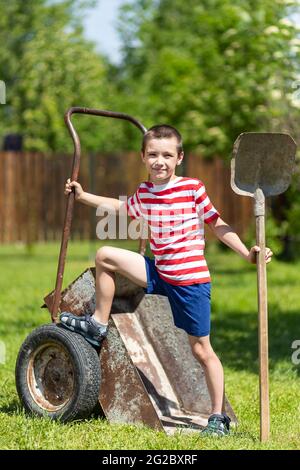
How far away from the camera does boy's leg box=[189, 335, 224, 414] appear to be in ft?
14.6

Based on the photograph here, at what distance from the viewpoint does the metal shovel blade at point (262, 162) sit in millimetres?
4176

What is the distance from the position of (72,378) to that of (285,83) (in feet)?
21.7

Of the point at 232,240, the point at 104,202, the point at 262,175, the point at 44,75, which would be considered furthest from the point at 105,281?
the point at 44,75

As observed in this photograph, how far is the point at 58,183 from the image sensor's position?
17547 mm

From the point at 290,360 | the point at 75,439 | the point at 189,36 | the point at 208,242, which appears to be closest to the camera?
the point at 75,439

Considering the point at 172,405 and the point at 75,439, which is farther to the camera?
the point at 172,405

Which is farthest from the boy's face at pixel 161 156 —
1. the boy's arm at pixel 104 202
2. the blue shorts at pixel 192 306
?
the blue shorts at pixel 192 306

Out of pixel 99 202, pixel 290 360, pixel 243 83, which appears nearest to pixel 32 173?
pixel 243 83

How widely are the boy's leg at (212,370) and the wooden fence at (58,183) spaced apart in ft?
42.2

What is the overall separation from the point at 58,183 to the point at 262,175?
13495 mm

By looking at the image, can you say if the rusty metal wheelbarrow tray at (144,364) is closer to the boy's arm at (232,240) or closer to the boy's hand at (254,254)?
the boy's arm at (232,240)

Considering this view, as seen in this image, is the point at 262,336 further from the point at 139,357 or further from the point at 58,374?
the point at 58,374

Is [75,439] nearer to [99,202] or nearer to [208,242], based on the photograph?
[99,202]

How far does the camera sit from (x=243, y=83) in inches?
436
